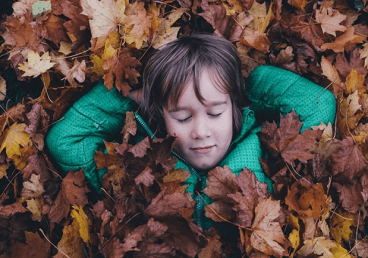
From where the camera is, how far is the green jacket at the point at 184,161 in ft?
7.88

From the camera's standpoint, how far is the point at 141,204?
2.04 metres

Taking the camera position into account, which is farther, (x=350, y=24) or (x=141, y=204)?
(x=350, y=24)

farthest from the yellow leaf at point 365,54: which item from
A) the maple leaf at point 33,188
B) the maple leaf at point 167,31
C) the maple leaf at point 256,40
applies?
the maple leaf at point 33,188

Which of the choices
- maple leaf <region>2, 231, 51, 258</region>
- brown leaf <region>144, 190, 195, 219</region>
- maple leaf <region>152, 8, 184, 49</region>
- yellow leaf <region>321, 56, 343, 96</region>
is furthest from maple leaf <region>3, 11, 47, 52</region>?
yellow leaf <region>321, 56, 343, 96</region>

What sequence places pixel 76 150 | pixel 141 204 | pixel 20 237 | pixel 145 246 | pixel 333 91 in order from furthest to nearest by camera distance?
pixel 333 91 < pixel 76 150 < pixel 20 237 < pixel 141 204 < pixel 145 246

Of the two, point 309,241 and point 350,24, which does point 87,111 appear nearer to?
point 309,241

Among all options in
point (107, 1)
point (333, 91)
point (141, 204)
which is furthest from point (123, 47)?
point (333, 91)

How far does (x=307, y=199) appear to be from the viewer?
2.15 meters

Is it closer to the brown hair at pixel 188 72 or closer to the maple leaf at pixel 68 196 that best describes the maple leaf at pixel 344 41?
the brown hair at pixel 188 72

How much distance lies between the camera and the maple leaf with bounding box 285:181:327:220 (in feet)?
6.98

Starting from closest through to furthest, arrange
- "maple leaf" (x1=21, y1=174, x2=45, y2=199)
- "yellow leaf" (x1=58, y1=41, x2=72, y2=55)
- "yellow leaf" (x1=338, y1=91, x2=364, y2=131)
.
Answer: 1. "maple leaf" (x1=21, y1=174, x2=45, y2=199)
2. "yellow leaf" (x1=338, y1=91, x2=364, y2=131)
3. "yellow leaf" (x1=58, y1=41, x2=72, y2=55)

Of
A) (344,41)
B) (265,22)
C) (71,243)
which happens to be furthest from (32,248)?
(344,41)

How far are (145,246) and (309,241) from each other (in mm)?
850

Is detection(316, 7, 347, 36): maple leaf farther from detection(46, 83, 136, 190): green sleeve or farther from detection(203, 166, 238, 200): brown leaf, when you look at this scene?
detection(46, 83, 136, 190): green sleeve
